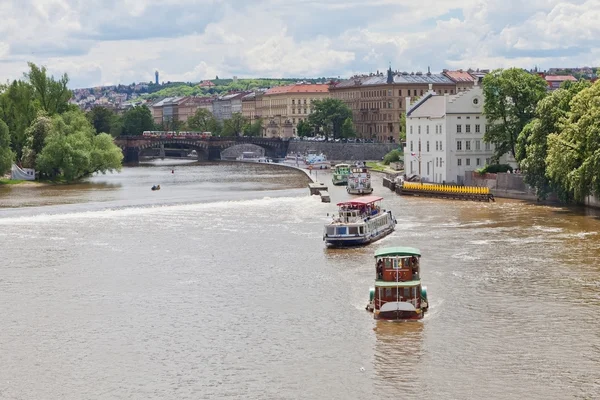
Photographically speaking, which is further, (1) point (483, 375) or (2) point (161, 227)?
(2) point (161, 227)

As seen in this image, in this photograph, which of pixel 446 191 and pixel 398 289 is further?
pixel 446 191

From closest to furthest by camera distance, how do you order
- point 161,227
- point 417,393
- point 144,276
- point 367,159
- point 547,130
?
point 417,393
point 144,276
point 161,227
point 547,130
point 367,159

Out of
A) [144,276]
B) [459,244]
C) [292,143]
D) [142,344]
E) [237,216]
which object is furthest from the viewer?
[292,143]

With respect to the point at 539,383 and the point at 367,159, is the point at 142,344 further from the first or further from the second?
the point at 367,159

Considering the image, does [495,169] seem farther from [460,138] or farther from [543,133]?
[543,133]

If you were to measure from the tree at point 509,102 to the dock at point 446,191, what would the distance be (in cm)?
680

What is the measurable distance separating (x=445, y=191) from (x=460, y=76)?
114m

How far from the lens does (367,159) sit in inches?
6383

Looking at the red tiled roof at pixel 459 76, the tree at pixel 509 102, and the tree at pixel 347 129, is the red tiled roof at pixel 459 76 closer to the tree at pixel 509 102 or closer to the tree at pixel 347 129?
the tree at pixel 347 129

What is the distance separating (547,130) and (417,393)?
1992 inches

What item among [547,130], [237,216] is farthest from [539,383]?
[547,130]

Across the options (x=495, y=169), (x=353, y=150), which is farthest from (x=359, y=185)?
(x=353, y=150)

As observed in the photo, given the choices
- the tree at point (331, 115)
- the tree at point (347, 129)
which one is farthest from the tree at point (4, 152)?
the tree at point (331, 115)

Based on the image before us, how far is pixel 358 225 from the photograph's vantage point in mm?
57844
